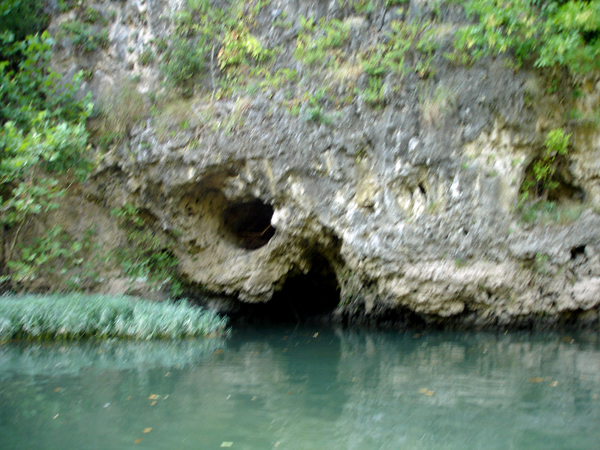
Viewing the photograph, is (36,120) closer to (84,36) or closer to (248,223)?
(84,36)

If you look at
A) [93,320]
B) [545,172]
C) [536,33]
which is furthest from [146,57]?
[545,172]

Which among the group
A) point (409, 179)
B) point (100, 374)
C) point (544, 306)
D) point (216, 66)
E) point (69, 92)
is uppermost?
point (216, 66)

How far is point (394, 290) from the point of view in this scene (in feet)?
29.2

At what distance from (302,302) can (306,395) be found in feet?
27.0

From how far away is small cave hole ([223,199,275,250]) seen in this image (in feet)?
39.3

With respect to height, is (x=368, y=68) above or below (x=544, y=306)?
above

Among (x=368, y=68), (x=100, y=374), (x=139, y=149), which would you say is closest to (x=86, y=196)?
(x=139, y=149)

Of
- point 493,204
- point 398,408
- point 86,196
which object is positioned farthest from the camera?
point 86,196

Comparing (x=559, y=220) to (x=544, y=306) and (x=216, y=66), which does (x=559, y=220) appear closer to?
(x=544, y=306)

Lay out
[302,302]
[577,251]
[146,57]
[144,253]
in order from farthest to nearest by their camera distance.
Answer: [302,302] → [144,253] → [146,57] → [577,251]

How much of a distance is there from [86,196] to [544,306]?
1048 cm

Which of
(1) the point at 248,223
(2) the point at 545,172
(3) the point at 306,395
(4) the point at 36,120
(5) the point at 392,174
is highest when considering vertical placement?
(4) the point at 36,120

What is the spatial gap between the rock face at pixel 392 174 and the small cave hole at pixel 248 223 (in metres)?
1.49

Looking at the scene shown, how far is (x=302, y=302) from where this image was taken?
13.4m
